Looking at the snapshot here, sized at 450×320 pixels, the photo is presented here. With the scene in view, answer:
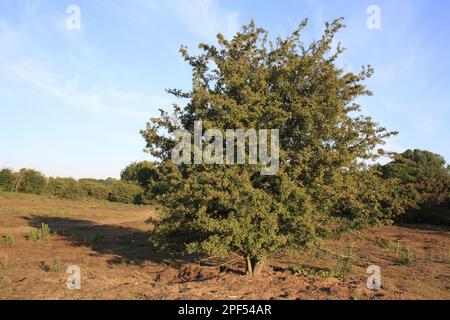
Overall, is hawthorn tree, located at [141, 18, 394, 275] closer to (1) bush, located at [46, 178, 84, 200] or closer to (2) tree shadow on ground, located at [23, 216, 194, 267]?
(2) tree shadow on ground, located at [23, 216, 194, 267]

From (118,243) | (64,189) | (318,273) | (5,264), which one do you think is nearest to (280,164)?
(318,273)

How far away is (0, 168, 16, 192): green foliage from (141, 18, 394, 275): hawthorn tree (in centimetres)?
5703

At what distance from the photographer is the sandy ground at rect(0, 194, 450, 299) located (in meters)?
8.84

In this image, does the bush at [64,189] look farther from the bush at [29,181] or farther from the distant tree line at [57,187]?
the bush at [29,181]

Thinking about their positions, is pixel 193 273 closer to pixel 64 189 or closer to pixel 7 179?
pixel 64 189

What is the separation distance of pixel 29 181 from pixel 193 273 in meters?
55.6

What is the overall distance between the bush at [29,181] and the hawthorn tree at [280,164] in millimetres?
56346

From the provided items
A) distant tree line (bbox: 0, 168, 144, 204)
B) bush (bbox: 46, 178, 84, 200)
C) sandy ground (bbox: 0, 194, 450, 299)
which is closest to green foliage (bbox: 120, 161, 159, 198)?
sandy ground (bbox: 0, 194, 450, 299)

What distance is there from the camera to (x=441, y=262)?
1595cm

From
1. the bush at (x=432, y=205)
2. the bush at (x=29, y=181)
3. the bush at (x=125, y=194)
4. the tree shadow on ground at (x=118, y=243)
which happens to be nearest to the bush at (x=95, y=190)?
the bush at (x=125, y=194)

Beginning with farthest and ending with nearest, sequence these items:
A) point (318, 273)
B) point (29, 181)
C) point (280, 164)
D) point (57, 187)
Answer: point (57, 187)
point (29, 181)
point (318, 273)
point (280, 164)

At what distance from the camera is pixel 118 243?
19641 mm
